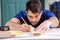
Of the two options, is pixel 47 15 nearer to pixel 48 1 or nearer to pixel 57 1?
pixel 57 1

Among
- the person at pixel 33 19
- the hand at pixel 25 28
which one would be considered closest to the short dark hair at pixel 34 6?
the person at pixel 33 19

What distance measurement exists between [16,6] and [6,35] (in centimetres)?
285

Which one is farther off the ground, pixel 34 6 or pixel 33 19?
pixel 34 6

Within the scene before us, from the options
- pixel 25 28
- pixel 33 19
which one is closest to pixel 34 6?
pixel 33 19

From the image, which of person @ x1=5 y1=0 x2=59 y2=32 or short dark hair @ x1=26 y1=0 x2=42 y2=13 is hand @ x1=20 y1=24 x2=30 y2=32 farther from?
short dark hair @ x1=26 y1=0 x2=42 y2=13

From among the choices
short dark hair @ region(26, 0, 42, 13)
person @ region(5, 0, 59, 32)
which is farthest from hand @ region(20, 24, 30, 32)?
short dark hair @ region(26, 0, 42, 13)

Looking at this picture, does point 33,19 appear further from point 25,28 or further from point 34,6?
point 25,28

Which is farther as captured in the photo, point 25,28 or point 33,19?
point 33,19

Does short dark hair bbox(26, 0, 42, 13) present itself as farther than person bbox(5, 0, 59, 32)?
Yes

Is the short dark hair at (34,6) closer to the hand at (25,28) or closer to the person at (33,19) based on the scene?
the person at (33,19)

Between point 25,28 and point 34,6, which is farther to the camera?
point 34,6

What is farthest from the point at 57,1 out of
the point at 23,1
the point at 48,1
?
the point at 23,1

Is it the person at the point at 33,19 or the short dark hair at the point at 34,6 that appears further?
the short dark hair at the point at 34,6

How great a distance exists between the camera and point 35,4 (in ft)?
6.07
